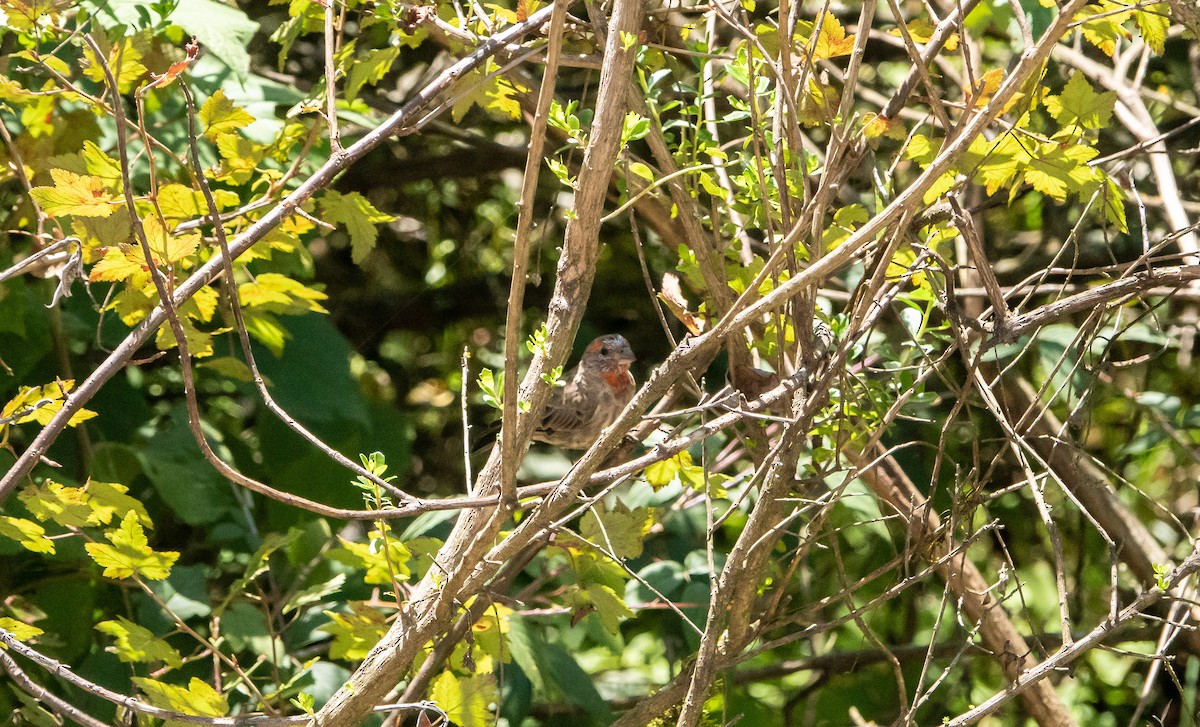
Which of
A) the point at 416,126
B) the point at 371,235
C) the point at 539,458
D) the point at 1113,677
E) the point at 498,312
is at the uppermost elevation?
the point at 416,126

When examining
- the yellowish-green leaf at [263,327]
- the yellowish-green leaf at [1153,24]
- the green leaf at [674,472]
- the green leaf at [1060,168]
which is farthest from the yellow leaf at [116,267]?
the yellowish-green leaf at [1153,24]

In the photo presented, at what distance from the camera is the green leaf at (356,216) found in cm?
292

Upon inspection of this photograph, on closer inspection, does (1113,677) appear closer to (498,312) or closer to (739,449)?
(739,449)

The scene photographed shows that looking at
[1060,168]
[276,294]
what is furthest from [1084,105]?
[276,294]

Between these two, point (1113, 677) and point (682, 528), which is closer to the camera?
point (682, 528)

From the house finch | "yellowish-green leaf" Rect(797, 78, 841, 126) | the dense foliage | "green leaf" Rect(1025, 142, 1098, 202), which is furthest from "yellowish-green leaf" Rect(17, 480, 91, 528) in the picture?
"green leaf" Rect(1025, 142, 1098, 202)

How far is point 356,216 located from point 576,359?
93.0 inches

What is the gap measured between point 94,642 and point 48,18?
1827mm

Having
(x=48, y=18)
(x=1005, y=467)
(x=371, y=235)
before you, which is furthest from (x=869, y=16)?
(x=1005, y=467)

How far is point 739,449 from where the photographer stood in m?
3.87

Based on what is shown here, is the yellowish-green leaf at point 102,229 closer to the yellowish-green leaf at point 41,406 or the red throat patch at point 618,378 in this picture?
the yellowish-green leaf at point 41,406

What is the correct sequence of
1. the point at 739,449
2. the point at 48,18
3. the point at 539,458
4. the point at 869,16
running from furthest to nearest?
the point at 539,458
the point at 739,449
the point at 48,18
the point at 869,16

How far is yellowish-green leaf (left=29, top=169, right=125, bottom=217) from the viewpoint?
2.47m

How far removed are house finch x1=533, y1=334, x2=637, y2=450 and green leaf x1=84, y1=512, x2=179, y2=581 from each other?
176 centimetres
